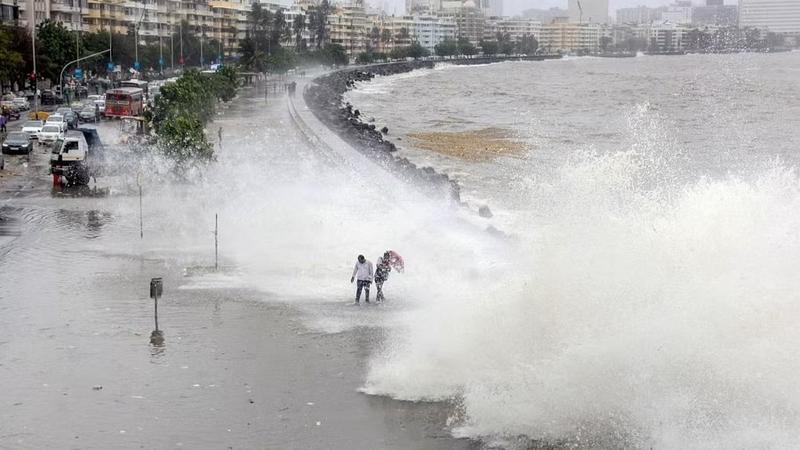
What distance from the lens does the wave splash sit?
9.89 m

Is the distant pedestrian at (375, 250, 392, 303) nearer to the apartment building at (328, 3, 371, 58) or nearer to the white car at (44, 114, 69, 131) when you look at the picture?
the white car at (44, 114, 69, 131)

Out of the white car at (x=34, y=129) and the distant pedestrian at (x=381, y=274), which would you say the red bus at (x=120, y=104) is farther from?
the distant pedestrian at (x=381, y=274)

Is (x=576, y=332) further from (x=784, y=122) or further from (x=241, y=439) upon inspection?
(x=784, y=122)

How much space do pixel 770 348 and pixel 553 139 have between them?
4130cm

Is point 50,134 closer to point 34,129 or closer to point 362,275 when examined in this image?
point 34,129

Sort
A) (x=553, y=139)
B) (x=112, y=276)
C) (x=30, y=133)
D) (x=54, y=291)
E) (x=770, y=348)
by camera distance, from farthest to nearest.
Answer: (x=553, y=139)
(x=30, y=133)
(x=112, y=276)
(x=54, y=291)
(x=770, y=348)

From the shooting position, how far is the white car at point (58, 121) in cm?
3944

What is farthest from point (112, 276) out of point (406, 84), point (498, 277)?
point (406, 84)

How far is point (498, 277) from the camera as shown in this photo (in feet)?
52.2

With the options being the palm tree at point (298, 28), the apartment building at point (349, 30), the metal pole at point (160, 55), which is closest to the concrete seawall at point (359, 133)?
the metal pole at point (160, 55)

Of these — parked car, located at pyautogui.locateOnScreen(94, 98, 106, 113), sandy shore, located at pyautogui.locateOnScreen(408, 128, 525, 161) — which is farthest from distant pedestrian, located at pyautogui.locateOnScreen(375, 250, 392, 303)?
parked car, located at pyautogui.locateOnScreen(94, 98, 106, 113)

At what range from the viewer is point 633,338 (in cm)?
1076

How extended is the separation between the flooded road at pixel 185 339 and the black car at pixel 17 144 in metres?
11.3

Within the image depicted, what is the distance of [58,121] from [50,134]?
2.39 meters
